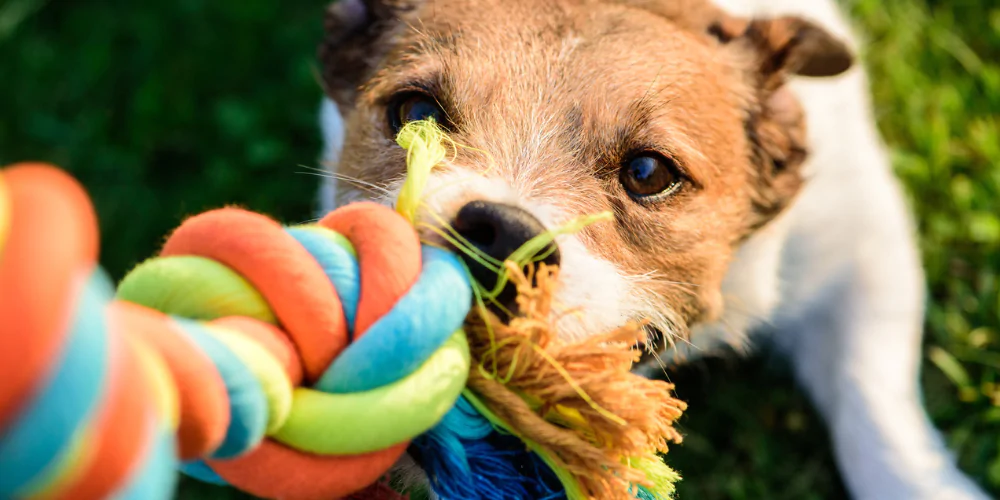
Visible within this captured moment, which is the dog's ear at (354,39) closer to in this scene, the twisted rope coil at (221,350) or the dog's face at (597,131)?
the dog's face at (597,131)

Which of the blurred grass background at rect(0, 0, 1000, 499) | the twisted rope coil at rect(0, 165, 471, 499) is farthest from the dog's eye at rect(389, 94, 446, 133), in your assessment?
the blurred grass background at rect(0, 0, 1000, 499)

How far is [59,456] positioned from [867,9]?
4.52 m

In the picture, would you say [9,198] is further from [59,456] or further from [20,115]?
[20,115]

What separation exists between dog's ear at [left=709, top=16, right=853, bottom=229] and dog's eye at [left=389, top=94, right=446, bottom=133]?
3.44 feet

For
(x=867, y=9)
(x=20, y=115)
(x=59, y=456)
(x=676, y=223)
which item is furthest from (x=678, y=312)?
(x=20, y=115)

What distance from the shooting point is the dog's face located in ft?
7.15

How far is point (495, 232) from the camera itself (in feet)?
5.89

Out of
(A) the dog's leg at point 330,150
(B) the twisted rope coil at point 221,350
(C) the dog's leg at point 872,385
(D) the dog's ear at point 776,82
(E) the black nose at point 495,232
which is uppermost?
(B) the twisted rope coil at point 221,350

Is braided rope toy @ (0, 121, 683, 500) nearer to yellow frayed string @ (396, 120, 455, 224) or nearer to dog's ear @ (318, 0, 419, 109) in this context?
yellow frayed string @ (396, 120, 455, 224)

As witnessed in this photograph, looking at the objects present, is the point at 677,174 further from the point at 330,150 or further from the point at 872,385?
the point at 330,150

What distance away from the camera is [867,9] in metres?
4.52

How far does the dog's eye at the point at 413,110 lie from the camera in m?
2.39

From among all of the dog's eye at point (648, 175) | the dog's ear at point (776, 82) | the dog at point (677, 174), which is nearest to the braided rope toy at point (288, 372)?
the dog at point (677, 174)

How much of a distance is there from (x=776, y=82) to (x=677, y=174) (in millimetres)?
733
